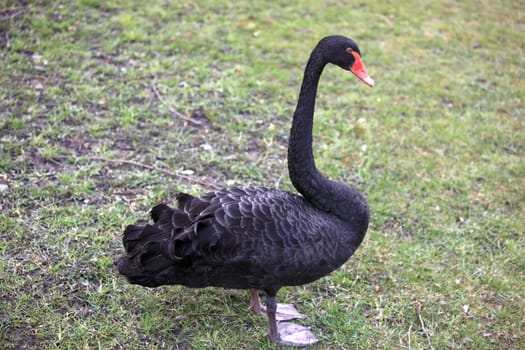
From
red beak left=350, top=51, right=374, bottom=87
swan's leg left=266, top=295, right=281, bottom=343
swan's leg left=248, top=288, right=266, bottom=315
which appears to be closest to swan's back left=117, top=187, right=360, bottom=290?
swan's leg left=266, top=295, right=281, bottom=343

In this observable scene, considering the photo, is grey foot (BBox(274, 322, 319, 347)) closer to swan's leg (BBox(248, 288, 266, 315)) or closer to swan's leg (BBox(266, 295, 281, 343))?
swan's leg (BBox(266, 295, 281, 343))

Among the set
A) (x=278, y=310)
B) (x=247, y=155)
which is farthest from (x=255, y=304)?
(x=247, y=155)

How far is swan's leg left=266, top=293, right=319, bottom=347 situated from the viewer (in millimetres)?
2908

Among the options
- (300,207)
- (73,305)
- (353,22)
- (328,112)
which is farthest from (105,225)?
(353,22)

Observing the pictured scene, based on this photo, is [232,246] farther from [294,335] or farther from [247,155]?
[247,155]

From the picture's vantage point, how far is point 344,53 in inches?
115

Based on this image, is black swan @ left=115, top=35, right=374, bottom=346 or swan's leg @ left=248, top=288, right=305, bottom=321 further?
swan's leg @ left=248, top=288, right=305, bottom=321

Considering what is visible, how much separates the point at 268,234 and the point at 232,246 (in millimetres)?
197

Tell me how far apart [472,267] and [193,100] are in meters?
2.90

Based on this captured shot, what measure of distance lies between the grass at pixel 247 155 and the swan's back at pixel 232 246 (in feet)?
1.31

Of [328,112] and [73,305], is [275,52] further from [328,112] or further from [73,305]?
[73,305]

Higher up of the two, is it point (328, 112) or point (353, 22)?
point (353, 22)

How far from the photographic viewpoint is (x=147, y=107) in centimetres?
484

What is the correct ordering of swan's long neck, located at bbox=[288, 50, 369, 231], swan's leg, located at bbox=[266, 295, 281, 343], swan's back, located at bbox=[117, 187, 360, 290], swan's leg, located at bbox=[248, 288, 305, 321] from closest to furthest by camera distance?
swan's back, located at bbox=[117, 187, 360, 290]
swan's leg, located at bbox=[266, 295, 281, 343]
swan's long neck, located at bbox=[288, 50, 369, 231]
swan's leg, located at bbox=[248, 288, 305, 321]
